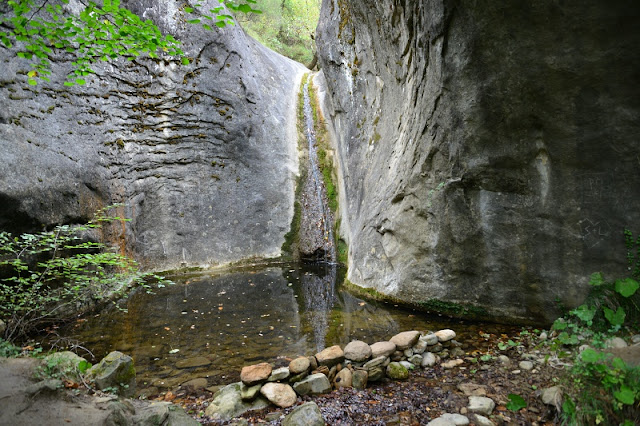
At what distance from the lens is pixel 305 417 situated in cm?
278

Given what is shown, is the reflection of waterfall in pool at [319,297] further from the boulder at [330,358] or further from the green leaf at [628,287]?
the green leaf at [628,287]

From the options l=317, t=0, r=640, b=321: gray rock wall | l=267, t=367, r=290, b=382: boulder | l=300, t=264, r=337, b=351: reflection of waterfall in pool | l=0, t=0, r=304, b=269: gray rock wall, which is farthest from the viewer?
l=0, t=0, r=304, b=269: gray rock wall

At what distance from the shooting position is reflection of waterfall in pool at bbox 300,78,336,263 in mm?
10438

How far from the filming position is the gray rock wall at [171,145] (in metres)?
7.29

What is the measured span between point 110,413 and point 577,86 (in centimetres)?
524

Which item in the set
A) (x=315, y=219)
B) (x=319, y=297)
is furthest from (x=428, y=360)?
(x=315, y=219)

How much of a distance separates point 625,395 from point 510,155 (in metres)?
2.99

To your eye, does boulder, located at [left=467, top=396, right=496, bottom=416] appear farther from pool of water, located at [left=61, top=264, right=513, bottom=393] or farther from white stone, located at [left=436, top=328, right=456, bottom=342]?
pool of water, located at [left=61, top=264, right=513, bottom=393]

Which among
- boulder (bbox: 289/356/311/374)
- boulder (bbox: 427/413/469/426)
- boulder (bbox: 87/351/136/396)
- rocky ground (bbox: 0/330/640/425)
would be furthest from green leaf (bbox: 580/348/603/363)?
boulder (bbox: 87/351/136/396)

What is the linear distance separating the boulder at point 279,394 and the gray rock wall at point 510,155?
2936 millimetres

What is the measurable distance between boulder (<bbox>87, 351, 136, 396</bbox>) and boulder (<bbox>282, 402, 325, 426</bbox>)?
166 cm

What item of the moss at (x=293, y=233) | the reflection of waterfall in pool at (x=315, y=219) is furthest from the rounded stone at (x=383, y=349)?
the moss at (x=293, y=233)

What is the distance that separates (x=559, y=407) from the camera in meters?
2.54

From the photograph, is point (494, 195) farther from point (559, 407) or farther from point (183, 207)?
point (183, 207)
